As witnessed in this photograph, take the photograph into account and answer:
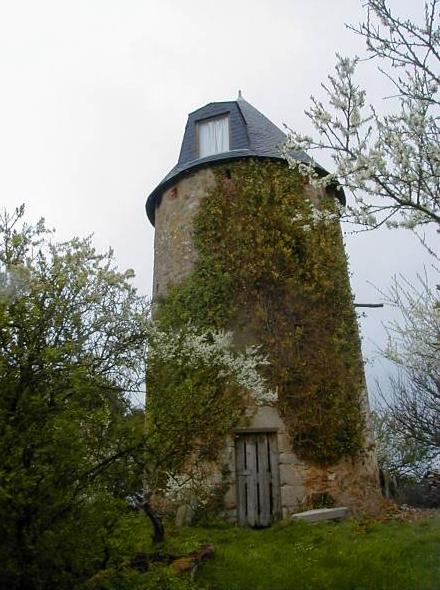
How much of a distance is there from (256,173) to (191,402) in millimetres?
6156

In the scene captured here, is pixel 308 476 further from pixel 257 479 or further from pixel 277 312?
pixel 277 312

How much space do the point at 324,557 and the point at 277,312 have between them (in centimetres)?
444

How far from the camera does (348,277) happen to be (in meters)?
10.6

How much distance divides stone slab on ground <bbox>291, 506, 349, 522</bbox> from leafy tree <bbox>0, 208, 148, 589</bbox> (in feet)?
12.8

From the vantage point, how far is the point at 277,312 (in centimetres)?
975

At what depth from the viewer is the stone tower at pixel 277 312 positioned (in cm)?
904

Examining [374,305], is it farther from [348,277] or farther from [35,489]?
[35,489]

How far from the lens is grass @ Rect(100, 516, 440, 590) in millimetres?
5301

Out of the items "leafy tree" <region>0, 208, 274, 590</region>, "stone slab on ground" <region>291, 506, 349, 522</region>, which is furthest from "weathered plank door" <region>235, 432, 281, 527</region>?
"leafy tree" <region>0, 208, 274, 590</region>

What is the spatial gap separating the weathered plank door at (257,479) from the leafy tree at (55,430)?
4.15 meters

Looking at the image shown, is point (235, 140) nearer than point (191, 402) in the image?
No

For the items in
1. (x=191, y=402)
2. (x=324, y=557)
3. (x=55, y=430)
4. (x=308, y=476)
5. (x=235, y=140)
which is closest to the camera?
(x=55, y=430)

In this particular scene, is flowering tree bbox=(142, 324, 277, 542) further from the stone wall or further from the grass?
the grass

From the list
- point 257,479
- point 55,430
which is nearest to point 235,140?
point 257,479
